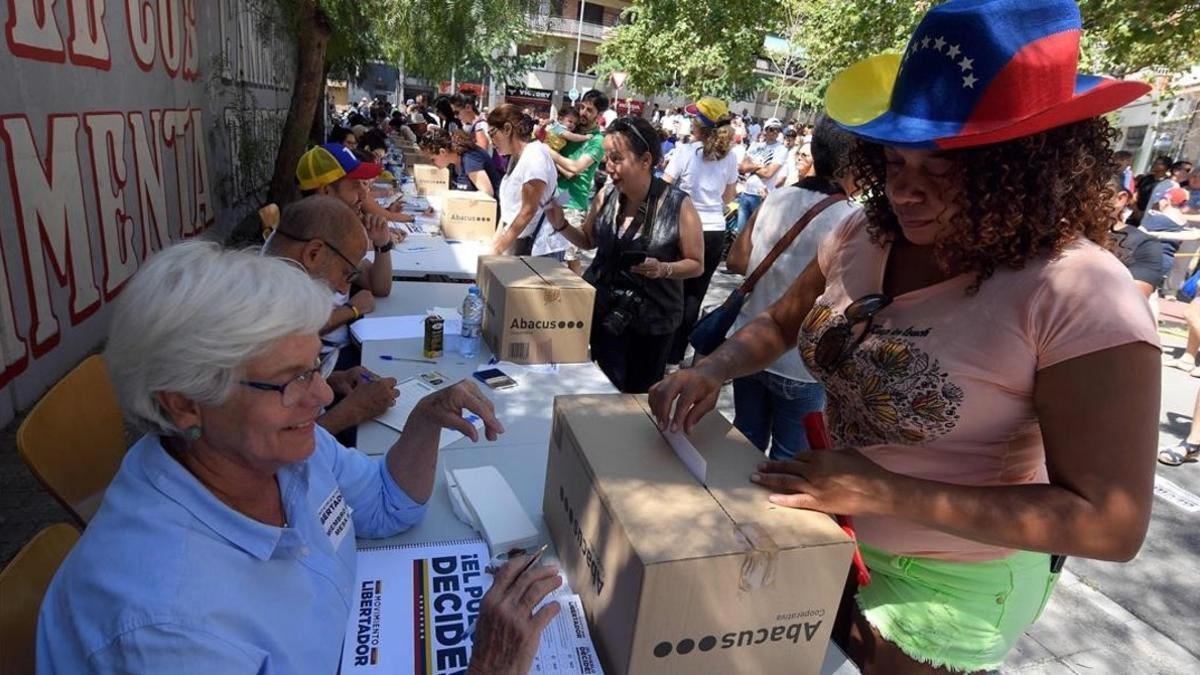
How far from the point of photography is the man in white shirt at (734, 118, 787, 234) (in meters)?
8.71

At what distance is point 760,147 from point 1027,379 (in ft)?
36.7

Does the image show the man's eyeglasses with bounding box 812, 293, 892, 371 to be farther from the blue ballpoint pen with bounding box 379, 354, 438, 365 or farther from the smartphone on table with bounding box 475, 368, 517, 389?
the blue ballpoint pen with bounding box 379, 354, 438, 365

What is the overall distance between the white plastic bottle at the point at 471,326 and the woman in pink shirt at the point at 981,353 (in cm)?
167

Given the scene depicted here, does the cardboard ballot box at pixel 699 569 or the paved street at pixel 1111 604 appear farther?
the paved street at pixel 1111 604

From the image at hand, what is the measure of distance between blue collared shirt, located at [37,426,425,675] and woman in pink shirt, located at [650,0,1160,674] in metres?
0.84

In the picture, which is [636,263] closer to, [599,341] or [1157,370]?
[599,341]

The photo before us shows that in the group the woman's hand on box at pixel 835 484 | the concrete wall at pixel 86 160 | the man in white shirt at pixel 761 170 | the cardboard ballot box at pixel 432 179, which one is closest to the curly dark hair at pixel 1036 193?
the woman's hand on box at pixel 835 484

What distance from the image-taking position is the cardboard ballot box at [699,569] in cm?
107

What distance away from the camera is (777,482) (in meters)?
1.24

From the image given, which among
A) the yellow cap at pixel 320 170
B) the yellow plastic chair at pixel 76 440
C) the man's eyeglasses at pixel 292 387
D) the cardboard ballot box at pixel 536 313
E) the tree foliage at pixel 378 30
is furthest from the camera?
the tree foliage at pixel 378 30

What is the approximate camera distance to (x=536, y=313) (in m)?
2.80

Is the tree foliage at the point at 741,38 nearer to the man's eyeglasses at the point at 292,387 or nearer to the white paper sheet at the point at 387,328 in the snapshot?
the white paper sheet at the point at 387,328

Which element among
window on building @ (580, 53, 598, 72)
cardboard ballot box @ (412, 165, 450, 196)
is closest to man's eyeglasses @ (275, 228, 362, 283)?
cardboard ballot box @ (412, 165, 450, 196)

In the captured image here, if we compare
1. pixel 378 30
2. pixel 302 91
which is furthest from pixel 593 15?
pixel 302 91
